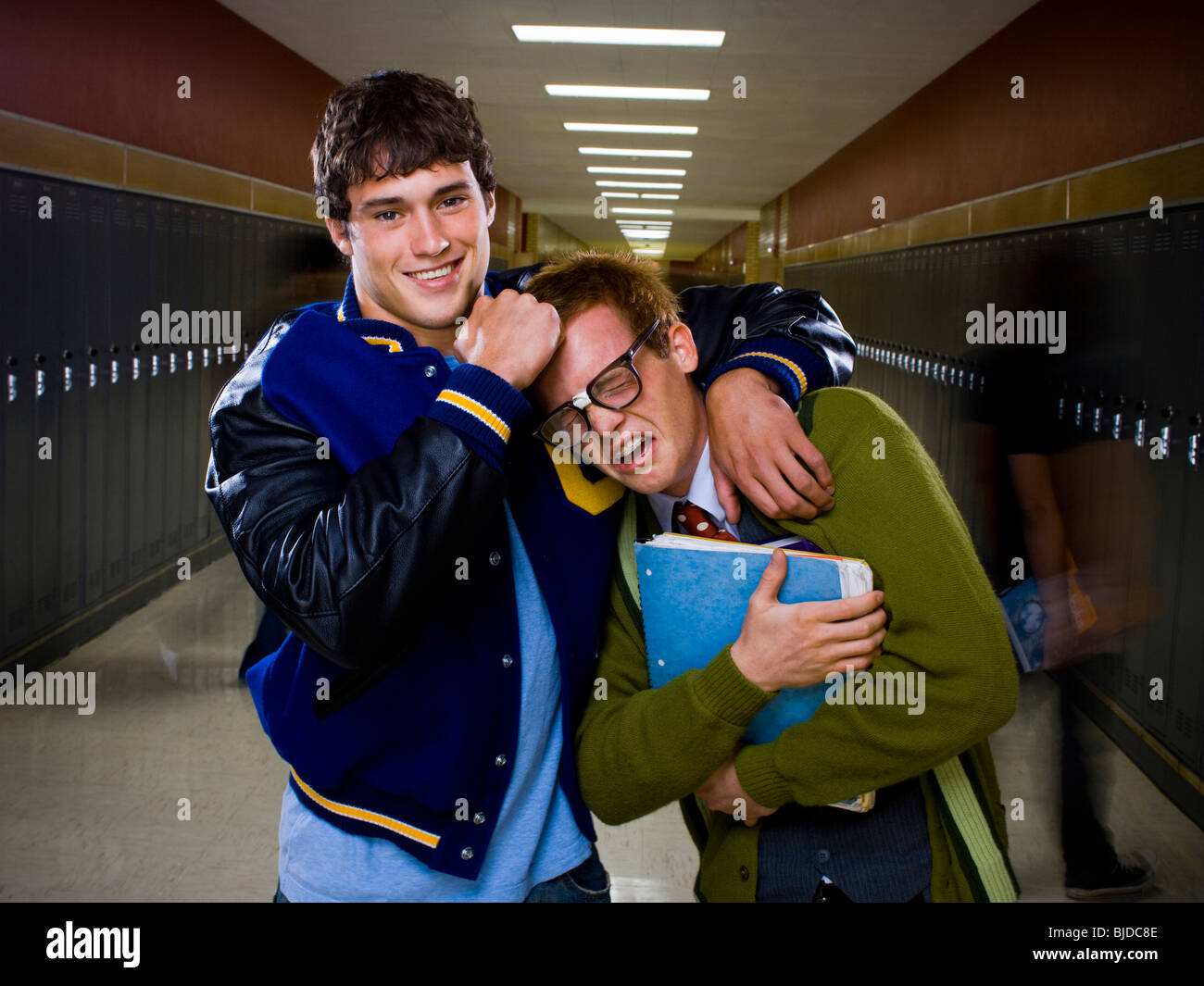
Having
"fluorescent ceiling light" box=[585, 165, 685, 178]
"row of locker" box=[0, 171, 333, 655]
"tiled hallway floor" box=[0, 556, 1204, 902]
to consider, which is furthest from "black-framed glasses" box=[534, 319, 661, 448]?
"fluorescent ceiling light" box=[585, 165, 685, 178]

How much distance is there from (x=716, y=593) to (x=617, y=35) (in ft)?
20.6

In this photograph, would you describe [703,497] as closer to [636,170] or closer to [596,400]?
[596,400]

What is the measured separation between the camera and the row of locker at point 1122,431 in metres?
3.44

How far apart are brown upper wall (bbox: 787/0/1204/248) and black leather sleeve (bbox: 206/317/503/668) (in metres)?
4.22

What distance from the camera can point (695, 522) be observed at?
56.2 inches

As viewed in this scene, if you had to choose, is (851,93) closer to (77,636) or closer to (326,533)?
(77,636)

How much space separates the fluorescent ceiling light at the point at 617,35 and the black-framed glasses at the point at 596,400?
5.91 m

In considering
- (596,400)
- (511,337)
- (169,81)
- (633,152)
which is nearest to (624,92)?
(633,152)

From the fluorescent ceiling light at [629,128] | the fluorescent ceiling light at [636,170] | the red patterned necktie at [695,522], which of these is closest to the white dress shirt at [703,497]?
the red patterned necktie at [695,522]

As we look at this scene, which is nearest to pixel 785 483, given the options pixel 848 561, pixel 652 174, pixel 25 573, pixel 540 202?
pixel 848 561

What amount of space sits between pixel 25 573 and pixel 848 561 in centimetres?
404

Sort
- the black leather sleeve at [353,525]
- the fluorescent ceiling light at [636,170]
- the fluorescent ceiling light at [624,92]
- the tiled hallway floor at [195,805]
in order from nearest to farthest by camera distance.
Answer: the black leather sleeve at [353,525], the tiled hallway floor at [195,805], the fluorescent ceiling light at [624,92], the fluorescent ceiling light at [636,170]

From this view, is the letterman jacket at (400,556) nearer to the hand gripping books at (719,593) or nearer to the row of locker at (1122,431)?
the hand gripping books at (719,593)
